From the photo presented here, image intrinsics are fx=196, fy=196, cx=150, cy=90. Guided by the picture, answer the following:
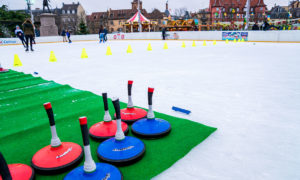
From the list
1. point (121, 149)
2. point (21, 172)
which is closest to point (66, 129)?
point (21, 172)

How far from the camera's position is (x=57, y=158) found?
1539mm

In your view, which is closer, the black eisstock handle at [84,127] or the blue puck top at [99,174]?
the black eisstock handle at [84,127]

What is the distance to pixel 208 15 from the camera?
62.6 metres

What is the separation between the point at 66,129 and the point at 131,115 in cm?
74

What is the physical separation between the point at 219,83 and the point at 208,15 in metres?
65.3

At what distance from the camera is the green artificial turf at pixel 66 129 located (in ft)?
5.30

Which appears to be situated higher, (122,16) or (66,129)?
(122,16)

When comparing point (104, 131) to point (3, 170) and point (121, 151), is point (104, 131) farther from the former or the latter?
point (3, 170)

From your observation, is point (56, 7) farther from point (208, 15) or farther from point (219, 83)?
point (219, 83)

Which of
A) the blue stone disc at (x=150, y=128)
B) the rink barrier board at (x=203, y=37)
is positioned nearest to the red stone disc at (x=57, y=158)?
the blue stone disc at (x=150, y=128)

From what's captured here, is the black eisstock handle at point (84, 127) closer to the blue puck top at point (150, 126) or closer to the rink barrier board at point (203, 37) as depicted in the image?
the blue puck top at point (150, 126)

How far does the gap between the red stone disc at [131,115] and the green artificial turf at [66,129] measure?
0.24 meters

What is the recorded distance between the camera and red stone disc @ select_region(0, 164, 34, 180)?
1362 mm

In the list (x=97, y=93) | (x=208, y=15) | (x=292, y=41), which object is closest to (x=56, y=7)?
(x=208, y=15)
